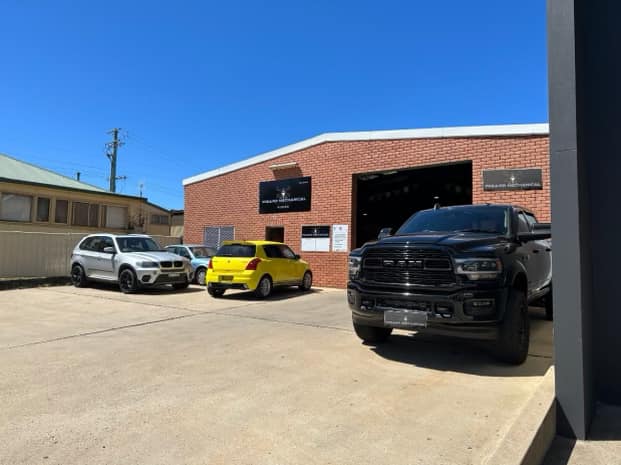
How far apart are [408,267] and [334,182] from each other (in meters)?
10.3

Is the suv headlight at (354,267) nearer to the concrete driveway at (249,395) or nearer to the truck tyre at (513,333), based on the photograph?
the concrete driveway at (249,395)

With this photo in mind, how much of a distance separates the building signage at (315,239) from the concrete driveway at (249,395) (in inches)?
302

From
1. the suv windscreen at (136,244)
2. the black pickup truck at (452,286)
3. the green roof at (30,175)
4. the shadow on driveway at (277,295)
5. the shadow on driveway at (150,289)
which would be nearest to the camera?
the black pickup truck at (452,286)

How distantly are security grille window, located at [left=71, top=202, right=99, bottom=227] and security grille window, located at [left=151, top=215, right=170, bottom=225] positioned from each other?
6810 mm

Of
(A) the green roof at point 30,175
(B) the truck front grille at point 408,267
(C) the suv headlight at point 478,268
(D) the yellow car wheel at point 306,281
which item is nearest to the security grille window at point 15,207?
(A) the green roof at point 30,175

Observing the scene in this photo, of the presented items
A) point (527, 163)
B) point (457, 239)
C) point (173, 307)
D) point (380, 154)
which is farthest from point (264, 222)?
point (457, 239)

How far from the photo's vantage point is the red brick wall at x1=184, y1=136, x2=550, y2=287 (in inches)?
441

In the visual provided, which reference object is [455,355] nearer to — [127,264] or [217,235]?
[127,264]

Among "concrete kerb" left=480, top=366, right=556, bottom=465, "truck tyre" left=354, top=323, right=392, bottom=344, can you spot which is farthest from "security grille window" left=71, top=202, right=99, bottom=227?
"concrete kerb" left=480, top=366, right=556, bottom=465

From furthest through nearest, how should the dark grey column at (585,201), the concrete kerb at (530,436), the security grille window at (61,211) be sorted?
the security grille window at (61,211)
the dark grey column at (585,201)
the concrete kerb at (530,436)

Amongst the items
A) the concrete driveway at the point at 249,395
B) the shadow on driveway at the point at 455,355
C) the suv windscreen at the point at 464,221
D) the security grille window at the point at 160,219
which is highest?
the security grille window at the point at 160,219

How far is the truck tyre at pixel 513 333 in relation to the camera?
184 inches

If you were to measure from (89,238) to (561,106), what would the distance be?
1468cm

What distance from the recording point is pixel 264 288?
1167 cm
